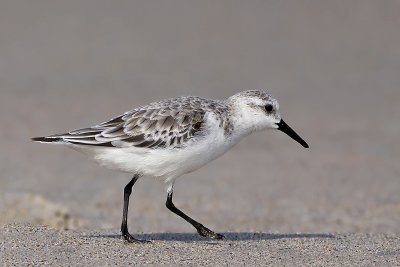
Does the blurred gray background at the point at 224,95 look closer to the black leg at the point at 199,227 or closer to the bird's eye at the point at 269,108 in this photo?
the black leg at the point at 199,227

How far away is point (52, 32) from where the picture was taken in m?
19.0

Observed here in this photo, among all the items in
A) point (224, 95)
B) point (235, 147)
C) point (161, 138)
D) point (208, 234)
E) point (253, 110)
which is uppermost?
point (224, 95)

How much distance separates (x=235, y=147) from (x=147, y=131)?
6201mm

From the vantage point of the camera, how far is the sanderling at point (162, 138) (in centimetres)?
731

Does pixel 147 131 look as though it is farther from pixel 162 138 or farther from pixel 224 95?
pixel 224 95

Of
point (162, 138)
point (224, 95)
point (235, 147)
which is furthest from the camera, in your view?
point (224, 95)

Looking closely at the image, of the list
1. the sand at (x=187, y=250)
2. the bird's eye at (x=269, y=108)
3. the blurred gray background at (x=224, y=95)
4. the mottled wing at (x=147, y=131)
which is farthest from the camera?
the blurred gray background at (x=224, y=95)

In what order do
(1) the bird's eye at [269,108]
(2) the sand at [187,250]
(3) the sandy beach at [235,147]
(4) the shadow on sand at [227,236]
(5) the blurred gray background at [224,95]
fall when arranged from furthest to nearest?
(5) the blurred gray background at [224,95]
(4) the shadow on sand at [227,236]
(1) the bird's eye at [269,108]
(3) the sandy beach at [235,147]
(2) the sand at [187,250]

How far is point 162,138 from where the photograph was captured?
7.35 meters

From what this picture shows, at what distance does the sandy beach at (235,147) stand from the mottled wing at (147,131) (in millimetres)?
794

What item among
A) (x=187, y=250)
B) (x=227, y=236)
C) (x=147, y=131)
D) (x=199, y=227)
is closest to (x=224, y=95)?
(x=227, y=236)

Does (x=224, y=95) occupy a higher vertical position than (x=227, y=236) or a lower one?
higher

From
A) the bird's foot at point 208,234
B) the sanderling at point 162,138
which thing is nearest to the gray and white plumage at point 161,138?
the sanderling at point 162,138

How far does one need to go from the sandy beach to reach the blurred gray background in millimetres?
39
